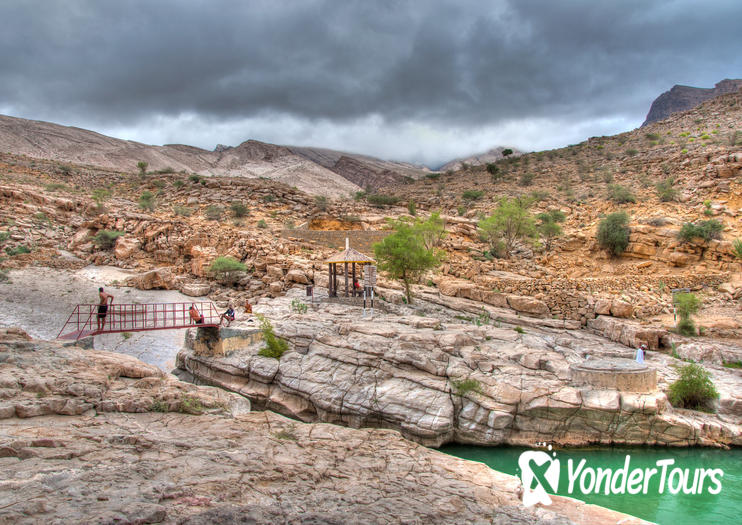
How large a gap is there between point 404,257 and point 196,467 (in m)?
13.5

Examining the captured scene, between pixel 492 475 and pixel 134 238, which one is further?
pixel 134 238

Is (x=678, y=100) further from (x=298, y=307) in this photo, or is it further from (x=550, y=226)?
(x=298, y=307)

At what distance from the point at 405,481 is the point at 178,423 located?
439cm

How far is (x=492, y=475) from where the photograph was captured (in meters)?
6.70

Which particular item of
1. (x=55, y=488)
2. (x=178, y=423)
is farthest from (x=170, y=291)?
(x=55, y=488)

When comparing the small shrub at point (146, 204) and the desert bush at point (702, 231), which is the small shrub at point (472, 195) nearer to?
the desert bush at point (702, 231)

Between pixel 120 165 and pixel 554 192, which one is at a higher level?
pixel 120 165

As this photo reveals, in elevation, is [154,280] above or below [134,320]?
above

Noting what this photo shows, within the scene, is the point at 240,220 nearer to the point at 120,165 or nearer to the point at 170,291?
the point at 170,291

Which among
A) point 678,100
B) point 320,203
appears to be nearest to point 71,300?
point 320,203

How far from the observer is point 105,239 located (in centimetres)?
2331

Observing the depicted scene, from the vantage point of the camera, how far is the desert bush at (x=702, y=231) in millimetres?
20391

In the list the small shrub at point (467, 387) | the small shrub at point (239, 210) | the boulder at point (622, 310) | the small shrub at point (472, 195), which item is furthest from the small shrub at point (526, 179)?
the small shrub at point (467, 387)

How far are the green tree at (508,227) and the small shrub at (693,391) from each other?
565 inches
